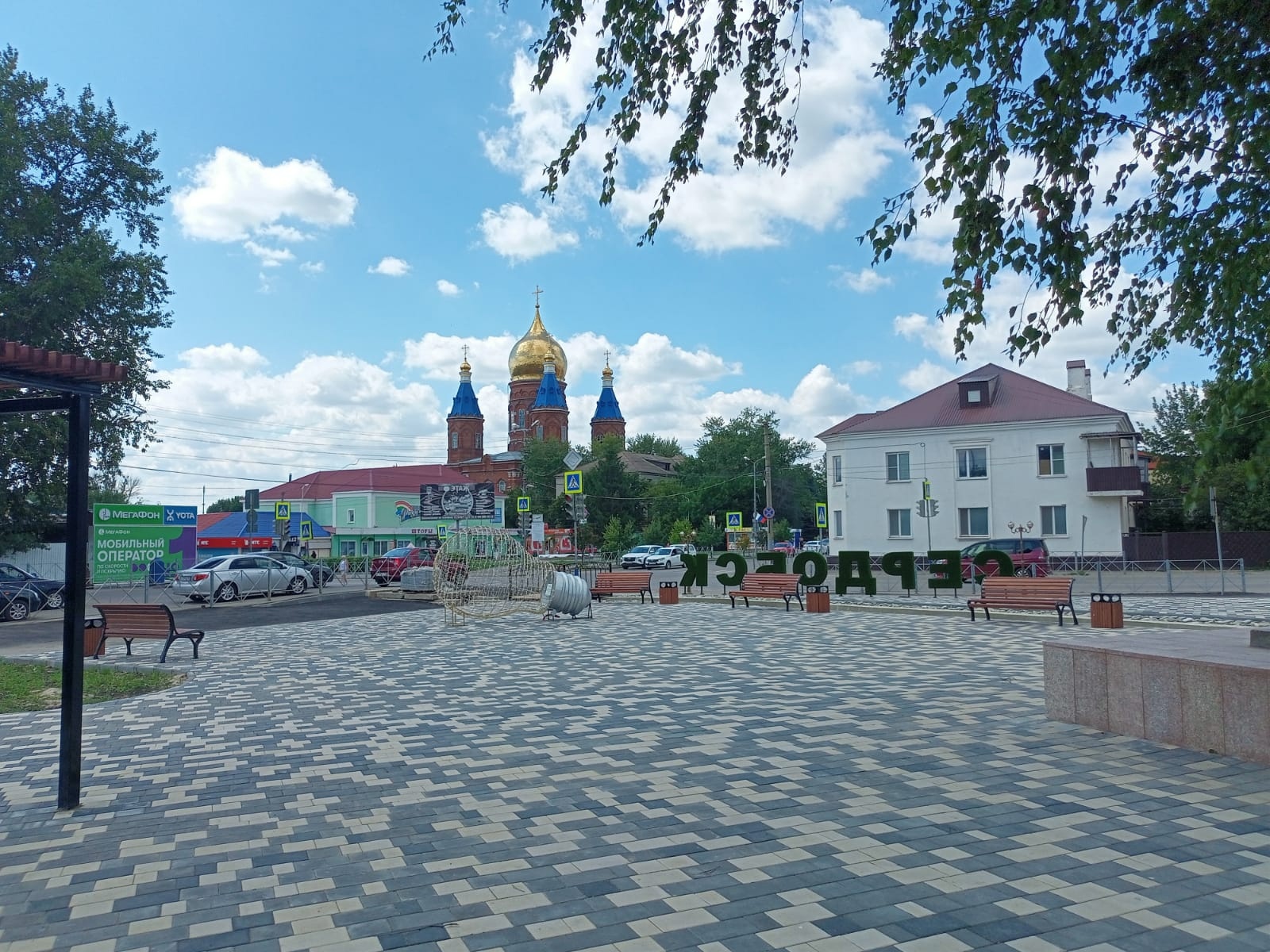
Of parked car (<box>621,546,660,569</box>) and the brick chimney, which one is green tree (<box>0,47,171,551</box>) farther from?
the brick chimney

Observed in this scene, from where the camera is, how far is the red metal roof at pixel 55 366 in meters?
5.51

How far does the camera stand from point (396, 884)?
4.56m

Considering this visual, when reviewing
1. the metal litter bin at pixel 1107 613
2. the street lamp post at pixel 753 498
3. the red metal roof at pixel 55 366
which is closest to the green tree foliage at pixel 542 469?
the street lamp post at pixel 753 498

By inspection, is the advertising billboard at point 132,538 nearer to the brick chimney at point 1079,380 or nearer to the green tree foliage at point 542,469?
the brick chimney at point 1079,380

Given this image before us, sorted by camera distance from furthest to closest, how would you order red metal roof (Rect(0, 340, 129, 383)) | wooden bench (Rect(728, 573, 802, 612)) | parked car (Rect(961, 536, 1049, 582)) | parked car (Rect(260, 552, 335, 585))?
parked car (Rect(961, 536, 1049, 582)), parked car (Rect(260, 552, 335, 585)), wooden bench (Rect(728, 573, 802, 612)), red metal roof (Rect(0, 340, 129, 383))

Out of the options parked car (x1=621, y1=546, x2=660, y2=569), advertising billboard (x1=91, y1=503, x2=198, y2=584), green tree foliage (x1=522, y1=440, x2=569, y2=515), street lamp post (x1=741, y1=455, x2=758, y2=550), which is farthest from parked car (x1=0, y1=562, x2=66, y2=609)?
green tree foliage (x1=522, y1=440, x2=569, y2=515)

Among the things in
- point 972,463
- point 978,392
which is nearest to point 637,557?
point 972,463

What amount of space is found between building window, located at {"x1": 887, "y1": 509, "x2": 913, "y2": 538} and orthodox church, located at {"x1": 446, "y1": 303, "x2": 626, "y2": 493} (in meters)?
54.8

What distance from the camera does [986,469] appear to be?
4538 cm

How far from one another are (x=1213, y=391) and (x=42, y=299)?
2947 centimetres

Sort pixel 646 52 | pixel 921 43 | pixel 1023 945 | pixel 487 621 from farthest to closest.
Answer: pixel 487 621
pixel 646 52
pixel 921 43
pixel 1023 945

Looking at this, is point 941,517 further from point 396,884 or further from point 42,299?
point 396,884

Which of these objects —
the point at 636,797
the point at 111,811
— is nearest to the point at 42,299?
the point at 111,811

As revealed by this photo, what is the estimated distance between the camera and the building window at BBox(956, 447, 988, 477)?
45469 mm
